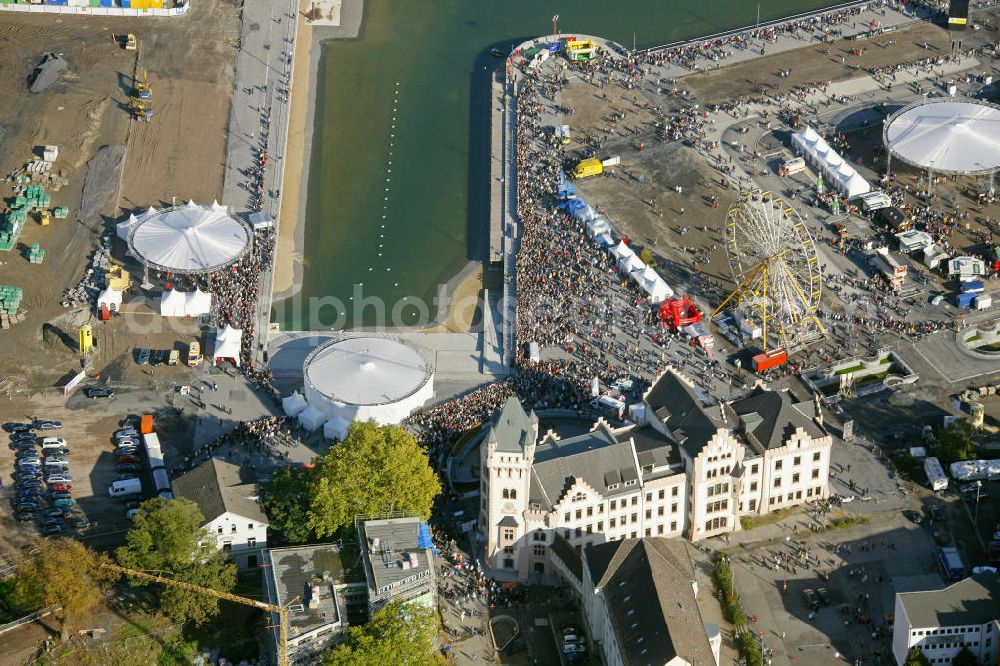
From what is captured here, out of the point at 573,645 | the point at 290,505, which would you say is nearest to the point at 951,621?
the point at 573,645

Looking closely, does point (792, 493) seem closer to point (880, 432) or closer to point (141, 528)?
point (880, 432)

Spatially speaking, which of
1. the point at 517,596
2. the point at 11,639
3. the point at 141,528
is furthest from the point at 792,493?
the point at 11,639

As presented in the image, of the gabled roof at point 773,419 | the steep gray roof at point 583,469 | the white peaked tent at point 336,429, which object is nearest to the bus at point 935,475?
the gabled roof at point 773,419

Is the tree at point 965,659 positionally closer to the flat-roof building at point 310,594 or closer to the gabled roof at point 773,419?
the gabled roof at point 773,419

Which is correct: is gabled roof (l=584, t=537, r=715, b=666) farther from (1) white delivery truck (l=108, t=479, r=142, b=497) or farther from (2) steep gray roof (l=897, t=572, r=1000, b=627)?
(1) white delivery truck (l=108, t=479, r=142, b=497)

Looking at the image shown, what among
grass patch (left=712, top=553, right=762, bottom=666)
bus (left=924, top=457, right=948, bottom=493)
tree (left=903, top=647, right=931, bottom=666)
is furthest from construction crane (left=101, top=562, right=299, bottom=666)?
bus (left=924, top=457, right=948, bottom=493)

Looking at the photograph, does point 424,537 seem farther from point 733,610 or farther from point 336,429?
point 733,610
